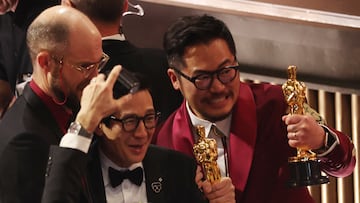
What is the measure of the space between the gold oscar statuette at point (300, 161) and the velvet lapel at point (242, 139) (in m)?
0.13

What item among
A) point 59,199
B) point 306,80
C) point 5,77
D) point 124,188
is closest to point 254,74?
point 306,80

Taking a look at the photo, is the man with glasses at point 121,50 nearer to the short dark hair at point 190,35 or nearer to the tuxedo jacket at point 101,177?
the short dark hair at point 190,35

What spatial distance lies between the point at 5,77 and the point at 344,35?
4.99 feet

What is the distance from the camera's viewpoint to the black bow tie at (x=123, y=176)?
246 centimetres

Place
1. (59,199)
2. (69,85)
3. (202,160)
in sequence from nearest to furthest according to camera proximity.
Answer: (59,199) < (69,85) < (202,160)

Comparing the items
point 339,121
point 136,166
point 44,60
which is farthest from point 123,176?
point 339,121

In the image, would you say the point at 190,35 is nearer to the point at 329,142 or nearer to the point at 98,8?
the point at 98,8

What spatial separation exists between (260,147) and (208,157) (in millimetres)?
293

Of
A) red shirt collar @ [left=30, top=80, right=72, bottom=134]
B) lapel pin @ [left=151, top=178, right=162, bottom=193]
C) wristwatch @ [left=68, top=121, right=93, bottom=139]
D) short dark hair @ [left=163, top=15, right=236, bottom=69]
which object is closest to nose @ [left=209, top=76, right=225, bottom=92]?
short dark hair @ [left=163, top=15, right=236, bottom=69]

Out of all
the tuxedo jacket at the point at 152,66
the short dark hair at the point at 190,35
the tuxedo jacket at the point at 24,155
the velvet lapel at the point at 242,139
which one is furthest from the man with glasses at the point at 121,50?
the tuxedo jacket at the point at 24,155

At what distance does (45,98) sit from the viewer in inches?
94.3

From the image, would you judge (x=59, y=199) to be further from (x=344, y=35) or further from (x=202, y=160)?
(x=344, y=35)

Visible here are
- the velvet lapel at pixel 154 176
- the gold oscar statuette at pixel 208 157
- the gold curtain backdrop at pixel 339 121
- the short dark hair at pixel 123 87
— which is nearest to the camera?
the short dark hair at pixel 123 87

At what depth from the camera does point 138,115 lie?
7.91 ft
